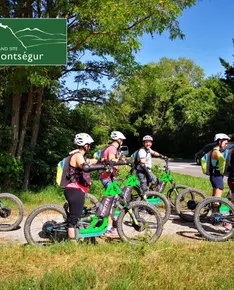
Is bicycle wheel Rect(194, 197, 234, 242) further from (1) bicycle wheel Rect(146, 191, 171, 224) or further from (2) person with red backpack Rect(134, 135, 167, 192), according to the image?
(2) person with red backpack Rect(134, 135, 167, 192)

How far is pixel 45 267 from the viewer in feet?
13.9

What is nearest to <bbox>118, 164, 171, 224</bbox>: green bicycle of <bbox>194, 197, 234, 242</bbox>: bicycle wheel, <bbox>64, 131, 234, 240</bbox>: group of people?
<bbox>64, 131, 234, 240</bbox>: group of people

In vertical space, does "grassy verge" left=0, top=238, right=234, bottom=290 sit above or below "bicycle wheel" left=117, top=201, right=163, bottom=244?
below

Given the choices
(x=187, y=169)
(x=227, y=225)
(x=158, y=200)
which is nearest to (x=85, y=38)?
(x=158, y=200)

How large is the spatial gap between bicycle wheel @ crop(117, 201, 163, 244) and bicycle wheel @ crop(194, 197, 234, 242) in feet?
2.59

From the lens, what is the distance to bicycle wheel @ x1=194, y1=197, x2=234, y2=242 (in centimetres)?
586

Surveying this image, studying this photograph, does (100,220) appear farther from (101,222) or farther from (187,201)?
(187,201)

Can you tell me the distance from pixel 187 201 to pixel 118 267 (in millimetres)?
3604

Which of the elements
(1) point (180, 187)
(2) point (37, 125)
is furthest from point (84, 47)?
(1) point (180, 187)

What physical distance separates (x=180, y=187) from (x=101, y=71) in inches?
202

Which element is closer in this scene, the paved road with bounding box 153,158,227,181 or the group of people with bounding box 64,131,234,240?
the group of people with bounding box 64,131,234,240

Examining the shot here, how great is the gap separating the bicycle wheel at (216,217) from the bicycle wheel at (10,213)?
10.2 feet

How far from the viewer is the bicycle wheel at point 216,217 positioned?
5863mm

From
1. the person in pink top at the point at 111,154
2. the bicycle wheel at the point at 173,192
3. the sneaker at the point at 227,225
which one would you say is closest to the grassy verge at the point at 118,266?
the sneaker at the point at 227,225
